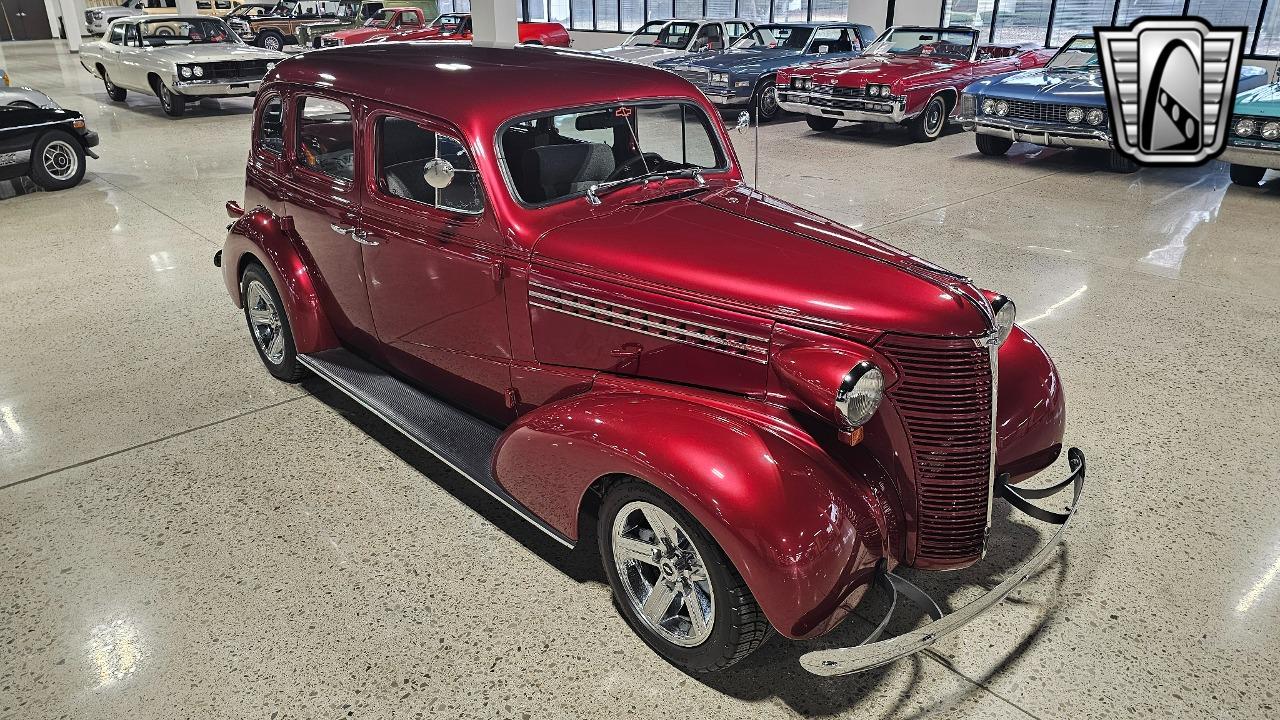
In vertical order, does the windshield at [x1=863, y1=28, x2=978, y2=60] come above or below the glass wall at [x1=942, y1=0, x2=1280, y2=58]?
below

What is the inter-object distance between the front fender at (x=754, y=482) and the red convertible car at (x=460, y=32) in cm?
1712

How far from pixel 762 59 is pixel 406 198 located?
11868 mm

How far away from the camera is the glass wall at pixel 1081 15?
48.9ft

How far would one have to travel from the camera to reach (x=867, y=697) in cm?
264

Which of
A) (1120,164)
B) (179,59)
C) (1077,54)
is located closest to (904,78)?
(1077,54)

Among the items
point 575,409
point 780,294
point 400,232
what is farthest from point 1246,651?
point 400,232

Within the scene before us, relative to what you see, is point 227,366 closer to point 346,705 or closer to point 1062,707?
point 346,705

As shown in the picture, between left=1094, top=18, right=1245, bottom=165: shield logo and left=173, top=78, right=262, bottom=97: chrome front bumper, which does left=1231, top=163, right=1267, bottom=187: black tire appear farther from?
left=173, top=78, right=262, bottom=97: chrome front bumper

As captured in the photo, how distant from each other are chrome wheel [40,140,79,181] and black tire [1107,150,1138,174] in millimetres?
11850

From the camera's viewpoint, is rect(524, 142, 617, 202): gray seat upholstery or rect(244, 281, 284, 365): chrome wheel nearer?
rect(524, 142, 617, 202): gray seat upholstery

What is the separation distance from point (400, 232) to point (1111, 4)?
1808cm

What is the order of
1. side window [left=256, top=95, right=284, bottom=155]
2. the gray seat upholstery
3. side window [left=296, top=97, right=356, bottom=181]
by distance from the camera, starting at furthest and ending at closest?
side window [left=256, top=95, right=284, bottom=155]
side window [left=296, top=97, right=356, bottom=181]
the gray seat upholstery

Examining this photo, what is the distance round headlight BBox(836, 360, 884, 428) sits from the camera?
242 centimetres

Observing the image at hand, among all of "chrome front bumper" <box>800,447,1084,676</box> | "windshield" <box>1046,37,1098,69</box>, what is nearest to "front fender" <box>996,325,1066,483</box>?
"chrome front bumper" <box>800,447,1084,676</box>
